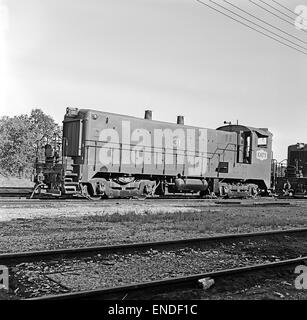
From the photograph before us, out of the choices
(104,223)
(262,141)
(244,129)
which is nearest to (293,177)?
(262,141)

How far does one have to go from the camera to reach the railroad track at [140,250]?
4246 millimetres

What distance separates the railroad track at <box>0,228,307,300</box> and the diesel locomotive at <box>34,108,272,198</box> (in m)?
8.63

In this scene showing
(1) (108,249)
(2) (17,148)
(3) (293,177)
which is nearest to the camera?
(1) (108,249)

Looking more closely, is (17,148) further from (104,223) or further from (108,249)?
(108,249)

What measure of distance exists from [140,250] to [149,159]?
11301mm

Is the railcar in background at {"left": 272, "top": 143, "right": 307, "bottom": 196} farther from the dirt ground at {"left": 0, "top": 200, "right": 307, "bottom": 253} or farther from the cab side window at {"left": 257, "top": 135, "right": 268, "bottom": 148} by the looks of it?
the dirt ground at {"left": 0, "top": 200, "right": 307, "bottom": 253}

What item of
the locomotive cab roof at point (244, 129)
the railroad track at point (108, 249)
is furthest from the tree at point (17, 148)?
the railroad track at point (108, 249)

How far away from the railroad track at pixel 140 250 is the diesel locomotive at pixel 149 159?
8.63m

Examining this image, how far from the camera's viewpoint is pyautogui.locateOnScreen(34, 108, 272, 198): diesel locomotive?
52.4 ft

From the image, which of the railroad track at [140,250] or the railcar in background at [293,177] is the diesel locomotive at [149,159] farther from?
the railroad track at [140,250]

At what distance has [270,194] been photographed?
958 inches

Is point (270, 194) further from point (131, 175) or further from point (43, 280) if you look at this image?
point (43, 280)

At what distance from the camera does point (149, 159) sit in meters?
17.9

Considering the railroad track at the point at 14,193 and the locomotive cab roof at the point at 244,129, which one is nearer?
the railroad track at the point at 14,193
